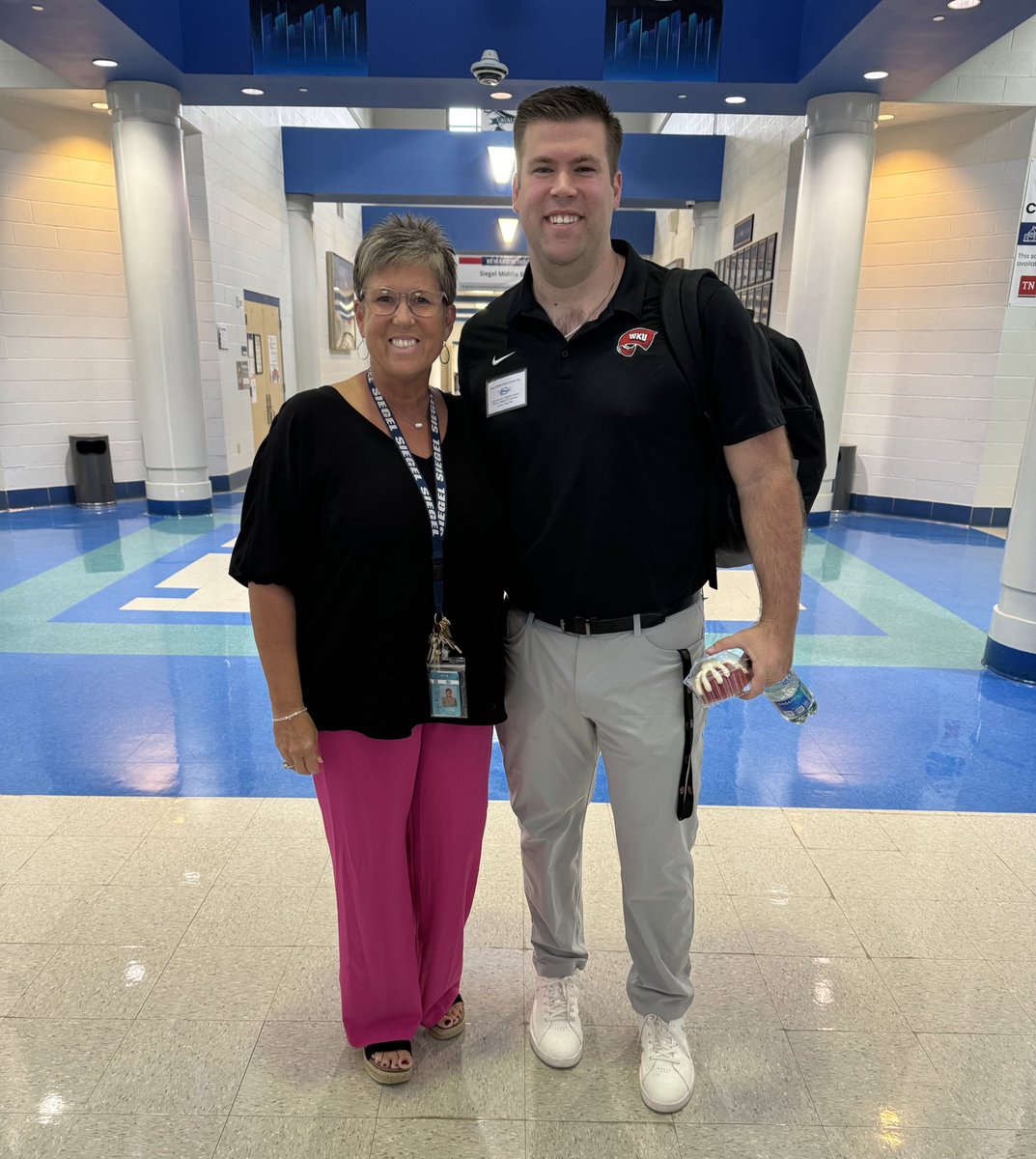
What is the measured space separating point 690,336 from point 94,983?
187 centimetres

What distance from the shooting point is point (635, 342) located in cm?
142

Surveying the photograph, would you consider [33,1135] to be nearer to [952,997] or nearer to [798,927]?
[798,927]

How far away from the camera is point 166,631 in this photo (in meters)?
4.32

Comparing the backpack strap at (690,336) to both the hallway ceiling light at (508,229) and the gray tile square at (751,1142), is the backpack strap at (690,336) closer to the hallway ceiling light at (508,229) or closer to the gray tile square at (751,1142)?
the gray tile square at (751,1142)

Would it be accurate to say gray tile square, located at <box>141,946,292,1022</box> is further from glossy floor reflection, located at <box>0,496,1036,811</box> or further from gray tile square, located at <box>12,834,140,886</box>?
glossy floor reflection, located at <box>0,496,1036,811</box>

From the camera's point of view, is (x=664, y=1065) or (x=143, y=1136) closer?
(x=143, y=1136)

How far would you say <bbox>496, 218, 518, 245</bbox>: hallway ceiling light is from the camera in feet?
42.9

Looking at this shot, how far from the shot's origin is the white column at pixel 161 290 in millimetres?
6543

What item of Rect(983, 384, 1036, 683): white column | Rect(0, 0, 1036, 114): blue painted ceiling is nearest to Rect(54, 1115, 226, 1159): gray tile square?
Rect(983, 384, 1036, 683): white column

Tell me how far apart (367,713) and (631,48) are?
6.38 meters

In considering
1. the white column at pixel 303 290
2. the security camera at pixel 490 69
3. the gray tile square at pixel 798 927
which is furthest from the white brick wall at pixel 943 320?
the white column at pixel 303 290

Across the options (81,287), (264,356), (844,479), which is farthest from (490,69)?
(264,356)

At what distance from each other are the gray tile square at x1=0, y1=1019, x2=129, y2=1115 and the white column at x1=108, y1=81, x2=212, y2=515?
6249 mm

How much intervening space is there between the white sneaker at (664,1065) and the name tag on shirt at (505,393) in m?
1.22
